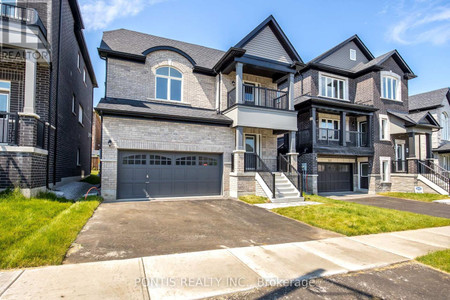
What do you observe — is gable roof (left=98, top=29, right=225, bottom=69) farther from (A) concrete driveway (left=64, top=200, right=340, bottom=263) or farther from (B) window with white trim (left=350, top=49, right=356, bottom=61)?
(B) window with white trim (left=350, top=49, right=356, bottom=61)

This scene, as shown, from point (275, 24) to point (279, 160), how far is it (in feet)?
26.7

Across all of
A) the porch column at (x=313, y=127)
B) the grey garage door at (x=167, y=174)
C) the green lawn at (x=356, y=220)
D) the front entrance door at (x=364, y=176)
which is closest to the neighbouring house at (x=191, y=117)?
the grey garage door at (x=167, y=174)

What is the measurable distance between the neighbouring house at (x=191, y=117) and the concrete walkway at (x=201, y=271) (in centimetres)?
640

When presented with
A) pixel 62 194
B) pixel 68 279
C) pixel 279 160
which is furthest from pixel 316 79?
pixel 68 279

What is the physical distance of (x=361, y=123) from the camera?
60.2ft

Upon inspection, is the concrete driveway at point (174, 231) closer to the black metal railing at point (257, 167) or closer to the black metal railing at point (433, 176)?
the black metal railing at point (257, 167)

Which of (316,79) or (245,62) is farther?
(316,79)

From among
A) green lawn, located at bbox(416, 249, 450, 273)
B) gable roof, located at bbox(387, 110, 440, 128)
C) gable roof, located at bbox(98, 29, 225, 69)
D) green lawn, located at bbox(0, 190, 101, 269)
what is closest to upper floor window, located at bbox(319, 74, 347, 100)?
gable roof, located at bbox(387, 110, 440, 128)

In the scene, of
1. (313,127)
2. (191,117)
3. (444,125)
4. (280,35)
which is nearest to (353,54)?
(280,35)

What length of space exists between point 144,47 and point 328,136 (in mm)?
12958

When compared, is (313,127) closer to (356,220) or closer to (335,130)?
(335,130)

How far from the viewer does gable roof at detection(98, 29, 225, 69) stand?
1270cm

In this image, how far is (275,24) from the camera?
1424cm

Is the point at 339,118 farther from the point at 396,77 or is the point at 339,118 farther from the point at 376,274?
the point at 376,274
